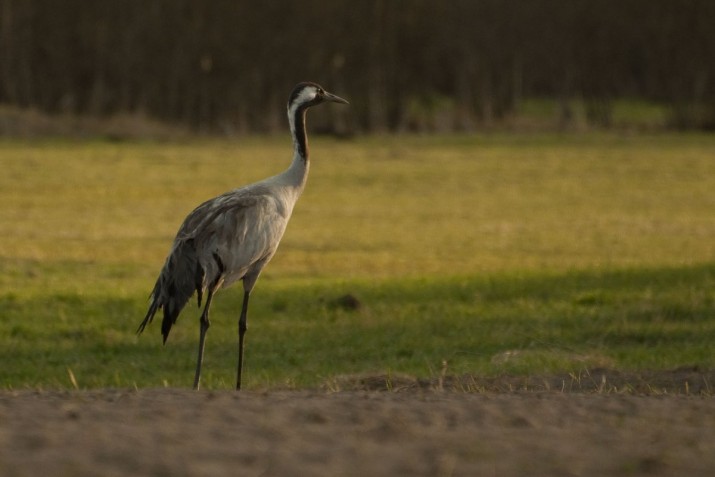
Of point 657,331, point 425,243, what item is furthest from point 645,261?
point 657,331

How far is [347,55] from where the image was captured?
204ft

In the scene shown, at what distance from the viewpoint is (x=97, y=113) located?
5572cm

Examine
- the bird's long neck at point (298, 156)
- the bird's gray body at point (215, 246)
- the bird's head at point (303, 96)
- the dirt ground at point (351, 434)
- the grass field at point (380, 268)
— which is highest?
the bird's head at point (303, 96)

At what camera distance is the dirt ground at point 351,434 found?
6.17 metres

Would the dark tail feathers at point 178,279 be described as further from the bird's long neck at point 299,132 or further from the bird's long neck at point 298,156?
the bird's long neck at point 299,132

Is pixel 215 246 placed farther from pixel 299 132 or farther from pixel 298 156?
pixel 299 132

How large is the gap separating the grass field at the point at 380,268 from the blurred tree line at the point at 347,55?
1615cm

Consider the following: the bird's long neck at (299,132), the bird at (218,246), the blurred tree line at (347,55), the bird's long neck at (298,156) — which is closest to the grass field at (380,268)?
Answer: the bird at (218,246)

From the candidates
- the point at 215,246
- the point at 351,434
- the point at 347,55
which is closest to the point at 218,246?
the point at 215,246

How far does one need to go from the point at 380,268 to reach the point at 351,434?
13454mm

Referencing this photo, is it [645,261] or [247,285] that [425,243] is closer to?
[645,261]

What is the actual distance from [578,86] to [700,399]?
65.6 m

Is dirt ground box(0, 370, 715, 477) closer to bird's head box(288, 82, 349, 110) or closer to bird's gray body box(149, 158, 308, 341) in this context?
bird's gray body box(149, 158, 308, 341)

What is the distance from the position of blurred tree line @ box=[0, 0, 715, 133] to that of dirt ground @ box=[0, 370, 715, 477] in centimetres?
4777
